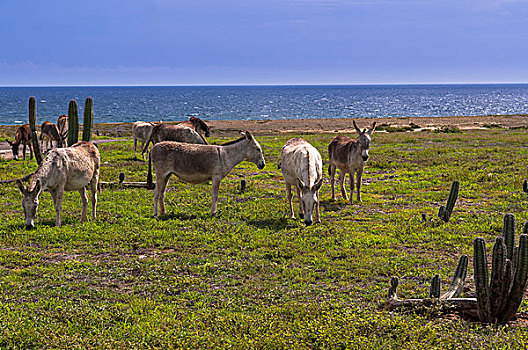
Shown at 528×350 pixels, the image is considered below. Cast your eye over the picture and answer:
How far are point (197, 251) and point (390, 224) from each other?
607 centimetres

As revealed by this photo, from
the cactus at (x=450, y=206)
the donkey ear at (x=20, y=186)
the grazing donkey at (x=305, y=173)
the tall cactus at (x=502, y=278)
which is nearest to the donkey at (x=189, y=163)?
the grazing donkey at (x=305, y=173)

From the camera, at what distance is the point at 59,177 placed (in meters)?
13.3

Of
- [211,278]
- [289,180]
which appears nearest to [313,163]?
[289,180]

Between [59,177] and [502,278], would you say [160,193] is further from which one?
[502,278]

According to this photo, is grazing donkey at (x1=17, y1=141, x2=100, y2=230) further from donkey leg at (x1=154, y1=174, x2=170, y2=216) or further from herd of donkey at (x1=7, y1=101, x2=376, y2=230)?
donkey leg at (x1=154, y1=174, x2=170, y2=216)

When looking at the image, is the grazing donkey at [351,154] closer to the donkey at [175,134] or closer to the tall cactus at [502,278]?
the donkey at [175,134]

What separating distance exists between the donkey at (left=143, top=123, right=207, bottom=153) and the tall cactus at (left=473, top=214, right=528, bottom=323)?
17.1 m

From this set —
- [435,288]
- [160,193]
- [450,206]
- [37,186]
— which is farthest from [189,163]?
[435,288]

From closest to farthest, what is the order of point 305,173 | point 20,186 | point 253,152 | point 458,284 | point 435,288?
1. point 435,288
2. point 458,284
3. point 20,186
4. point 305,173
5. point 253,152

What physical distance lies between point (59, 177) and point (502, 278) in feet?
36.7

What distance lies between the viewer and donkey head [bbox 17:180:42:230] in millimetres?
12594

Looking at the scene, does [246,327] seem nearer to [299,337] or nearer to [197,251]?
[299,337]

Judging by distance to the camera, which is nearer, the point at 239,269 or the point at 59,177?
the point at 239,269

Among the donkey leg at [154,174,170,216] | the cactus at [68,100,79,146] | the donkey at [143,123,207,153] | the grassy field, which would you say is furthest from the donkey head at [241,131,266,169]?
the cactus at [68,100,79,146]
